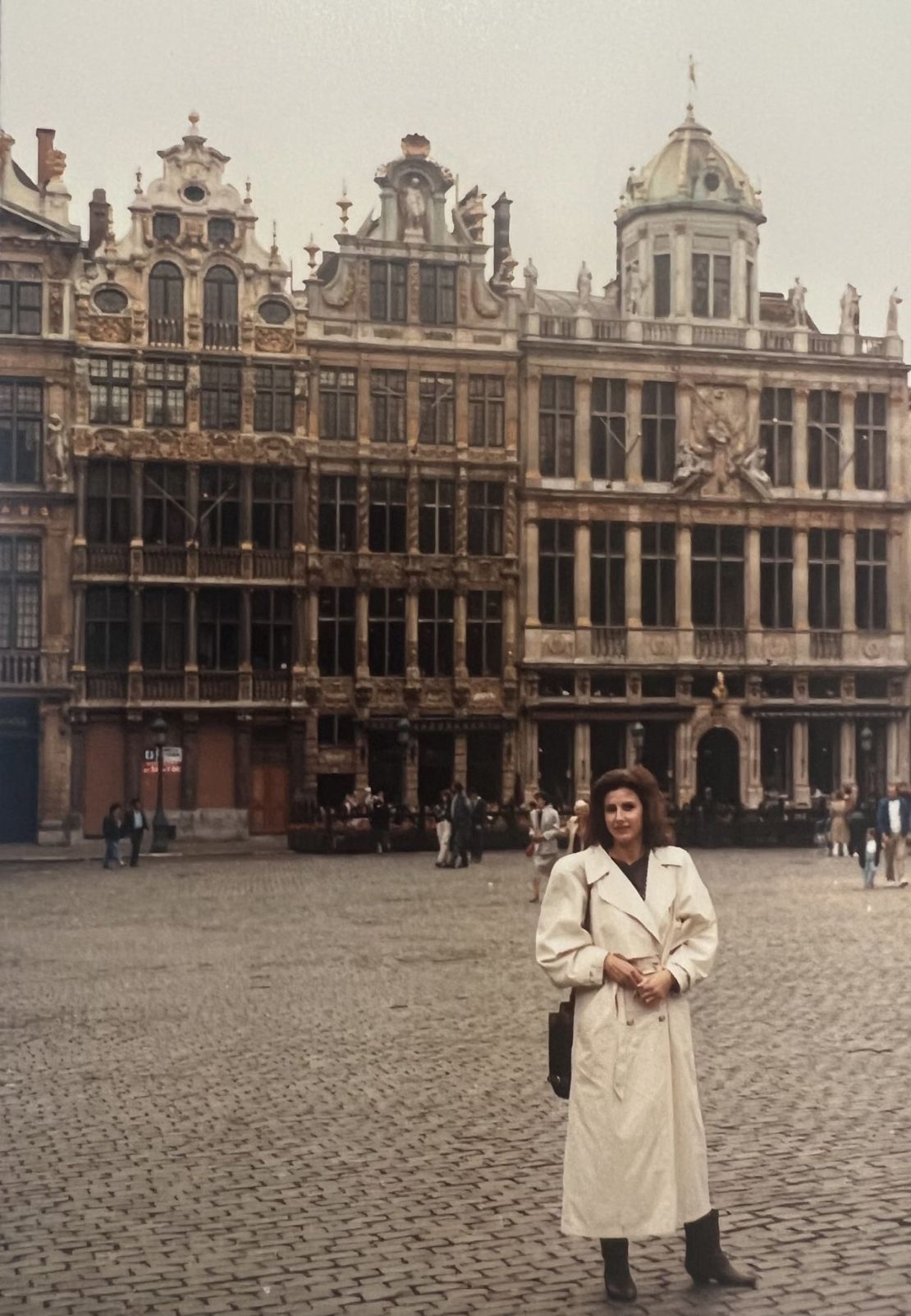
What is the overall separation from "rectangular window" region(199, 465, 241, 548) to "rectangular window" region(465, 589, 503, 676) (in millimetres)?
5750

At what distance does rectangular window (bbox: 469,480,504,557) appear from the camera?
144 feet

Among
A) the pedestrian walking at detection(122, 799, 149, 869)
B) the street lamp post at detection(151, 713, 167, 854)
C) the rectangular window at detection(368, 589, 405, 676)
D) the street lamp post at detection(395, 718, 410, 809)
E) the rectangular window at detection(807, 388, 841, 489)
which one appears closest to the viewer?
the pedestrian walking at detection(122, 799, 149, 869)

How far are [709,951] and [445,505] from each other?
37.4 metres

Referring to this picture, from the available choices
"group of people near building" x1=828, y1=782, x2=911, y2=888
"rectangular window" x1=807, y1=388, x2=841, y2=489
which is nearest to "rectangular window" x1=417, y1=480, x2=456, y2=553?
"rectangular window" x1=807, y1=388, x2=841, y2=489

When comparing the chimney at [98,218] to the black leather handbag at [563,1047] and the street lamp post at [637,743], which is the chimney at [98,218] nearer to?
the street lamp post at [637,743]

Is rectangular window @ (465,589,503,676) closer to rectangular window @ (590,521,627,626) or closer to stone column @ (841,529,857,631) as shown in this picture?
rectangular window @ (590,521,627,626)

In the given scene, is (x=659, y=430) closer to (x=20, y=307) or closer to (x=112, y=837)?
(x=20, y=307)

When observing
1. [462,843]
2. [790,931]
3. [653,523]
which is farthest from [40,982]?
[653,523]

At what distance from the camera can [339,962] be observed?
54.6 ft

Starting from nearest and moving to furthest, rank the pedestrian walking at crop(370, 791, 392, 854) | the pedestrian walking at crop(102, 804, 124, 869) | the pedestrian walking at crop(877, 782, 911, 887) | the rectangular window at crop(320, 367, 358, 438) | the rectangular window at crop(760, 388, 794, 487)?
the pedestrian walking at crop(877, 782, 911, 887) < the pedestrian walking at crop(102, 804, 124, 869) < the pedestrian walking at crop(370, 791, 392, 854) < the rectangular window at crop(320, 367, 358, 438) < the rectangular window at crop(760, 388, 794, 487)

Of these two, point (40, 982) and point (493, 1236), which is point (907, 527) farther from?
point (493, 1236)

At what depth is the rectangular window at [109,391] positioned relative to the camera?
41.2 metres

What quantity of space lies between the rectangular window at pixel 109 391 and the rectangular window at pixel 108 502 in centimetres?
95

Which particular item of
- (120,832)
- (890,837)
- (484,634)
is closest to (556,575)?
(484,634)
